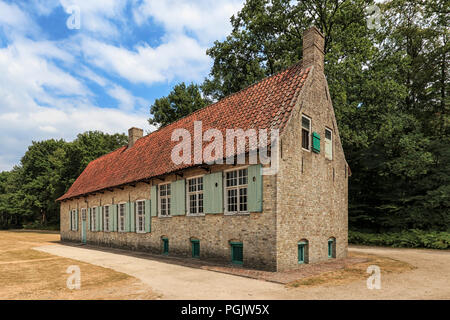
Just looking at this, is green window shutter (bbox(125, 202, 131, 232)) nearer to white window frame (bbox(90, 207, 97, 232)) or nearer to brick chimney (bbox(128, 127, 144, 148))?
white window frame (bbox(90, 207, 97, 232))

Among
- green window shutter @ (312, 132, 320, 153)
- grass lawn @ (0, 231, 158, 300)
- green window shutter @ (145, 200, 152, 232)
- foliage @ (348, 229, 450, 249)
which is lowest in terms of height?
foliage @ (348, 229, 450, 249)

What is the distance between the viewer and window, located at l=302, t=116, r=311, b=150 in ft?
42.9

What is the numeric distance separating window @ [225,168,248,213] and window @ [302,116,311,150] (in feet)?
9.77

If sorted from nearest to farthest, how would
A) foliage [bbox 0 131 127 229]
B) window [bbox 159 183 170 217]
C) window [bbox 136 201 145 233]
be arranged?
window [bbox 159 183 170 217]
window [bbox 136 201 145 233]
foliage [bbox 0 131 127 229]

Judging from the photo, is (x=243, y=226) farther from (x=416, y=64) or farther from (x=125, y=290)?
(x=416, y=64)

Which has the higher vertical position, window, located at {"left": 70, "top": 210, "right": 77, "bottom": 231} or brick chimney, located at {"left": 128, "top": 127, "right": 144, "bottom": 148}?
brick chimney, located at {"left": 128, "top": 127, "right": 144, "bottom": 148}

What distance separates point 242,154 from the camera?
1170cm

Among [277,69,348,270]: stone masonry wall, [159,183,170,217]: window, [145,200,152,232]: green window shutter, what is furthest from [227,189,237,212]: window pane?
[145,200,152,232]: green window shutter

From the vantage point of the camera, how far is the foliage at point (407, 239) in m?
18.6

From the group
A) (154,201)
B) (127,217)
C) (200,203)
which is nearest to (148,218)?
(154,201)

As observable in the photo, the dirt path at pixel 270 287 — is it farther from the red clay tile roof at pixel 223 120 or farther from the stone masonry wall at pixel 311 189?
the red clay tile roof at pixel 223 120

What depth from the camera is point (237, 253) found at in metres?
12.1

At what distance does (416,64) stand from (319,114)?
59.8 ft

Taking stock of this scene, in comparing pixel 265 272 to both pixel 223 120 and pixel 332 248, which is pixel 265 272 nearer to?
pixel 332 248
